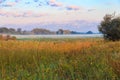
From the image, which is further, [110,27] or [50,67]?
[110,27]

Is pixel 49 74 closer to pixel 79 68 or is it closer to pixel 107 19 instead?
pixel 79 68

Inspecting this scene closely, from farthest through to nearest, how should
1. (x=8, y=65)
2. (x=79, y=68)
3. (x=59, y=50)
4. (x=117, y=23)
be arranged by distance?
(x=117, y=23) < (x=59, y=50) < (x=8, y=65) < (x=79, y=68)

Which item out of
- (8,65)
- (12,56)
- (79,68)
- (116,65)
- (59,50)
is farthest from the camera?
(59,50)

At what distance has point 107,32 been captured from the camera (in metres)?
32.8

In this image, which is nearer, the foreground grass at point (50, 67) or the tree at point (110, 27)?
the foreground grass at point (50, 67)

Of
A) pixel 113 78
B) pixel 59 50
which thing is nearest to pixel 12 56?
pixel 59 50

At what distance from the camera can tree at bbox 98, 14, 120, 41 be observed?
106 feet

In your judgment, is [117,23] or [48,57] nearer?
[48,57]

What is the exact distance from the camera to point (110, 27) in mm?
32812

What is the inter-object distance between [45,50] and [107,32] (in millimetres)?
20800

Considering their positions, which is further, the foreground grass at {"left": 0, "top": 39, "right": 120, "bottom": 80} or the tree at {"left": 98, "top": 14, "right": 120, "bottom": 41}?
→ the tree at {"left": 98, "top": 14, "right": 120, "bottom": 41}

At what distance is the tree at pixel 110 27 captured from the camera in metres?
32.4

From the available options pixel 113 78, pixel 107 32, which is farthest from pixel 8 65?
pixel 107 32

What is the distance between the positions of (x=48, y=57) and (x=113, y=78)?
463cm
